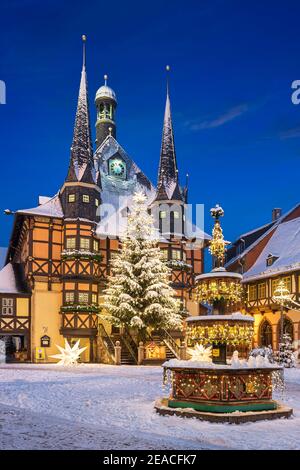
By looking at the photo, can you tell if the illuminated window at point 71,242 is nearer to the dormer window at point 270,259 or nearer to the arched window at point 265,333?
the dormer window at point 270,259

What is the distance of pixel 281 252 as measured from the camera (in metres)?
45.2

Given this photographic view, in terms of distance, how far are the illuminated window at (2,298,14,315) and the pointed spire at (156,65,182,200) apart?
597 inches

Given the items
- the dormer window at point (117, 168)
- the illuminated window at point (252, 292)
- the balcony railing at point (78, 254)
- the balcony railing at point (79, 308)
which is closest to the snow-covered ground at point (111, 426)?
the balcony railing at point (79, 308)

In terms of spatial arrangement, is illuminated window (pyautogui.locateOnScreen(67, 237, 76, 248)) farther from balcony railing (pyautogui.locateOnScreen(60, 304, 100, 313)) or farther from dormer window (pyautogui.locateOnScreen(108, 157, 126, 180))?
dormer window (pyautogui.locateOnScreen(108, 157, 126, 180))

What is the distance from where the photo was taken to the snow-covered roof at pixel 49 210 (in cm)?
4206

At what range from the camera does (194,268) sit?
48.7m

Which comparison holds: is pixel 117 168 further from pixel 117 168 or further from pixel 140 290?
pixel 140 290

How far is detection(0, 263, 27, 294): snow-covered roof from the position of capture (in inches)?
1670

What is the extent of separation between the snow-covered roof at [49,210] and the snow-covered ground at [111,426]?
934 inches

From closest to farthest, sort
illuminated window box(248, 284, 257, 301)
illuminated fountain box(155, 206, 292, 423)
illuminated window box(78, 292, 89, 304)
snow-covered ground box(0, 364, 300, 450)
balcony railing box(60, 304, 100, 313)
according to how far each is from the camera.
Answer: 1. snow-covered ground box(0, 364, 300, 450)
2. illuminated fountain box(155, 206, 292, 423)
3. balcony railing box(60, 304, 100, 313)
4. illuminated window box(78, 292, 89, 304)
5. illuminated window box(248, 284, 257, 301)

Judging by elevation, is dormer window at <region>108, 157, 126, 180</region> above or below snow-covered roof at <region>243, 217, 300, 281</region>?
above

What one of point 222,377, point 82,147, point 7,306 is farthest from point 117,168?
point 222,377

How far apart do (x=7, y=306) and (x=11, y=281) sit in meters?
2.64

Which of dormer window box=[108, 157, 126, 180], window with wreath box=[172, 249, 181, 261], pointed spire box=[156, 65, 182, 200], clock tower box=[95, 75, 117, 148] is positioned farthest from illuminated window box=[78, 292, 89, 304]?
clock tower box=[95, 75, 117, 148]
